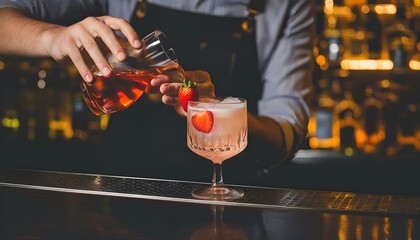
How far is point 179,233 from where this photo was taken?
1347 millimetres

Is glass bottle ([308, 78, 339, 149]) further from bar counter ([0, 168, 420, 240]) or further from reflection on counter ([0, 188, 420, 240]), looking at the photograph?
reflection on counter ([0, 188, 420, 240])

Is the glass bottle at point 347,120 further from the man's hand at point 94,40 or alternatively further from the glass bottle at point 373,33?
the man's hand at point 94,40

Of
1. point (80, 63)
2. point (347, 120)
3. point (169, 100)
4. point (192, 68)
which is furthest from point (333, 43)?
point (80, 63)

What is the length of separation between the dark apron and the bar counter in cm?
112

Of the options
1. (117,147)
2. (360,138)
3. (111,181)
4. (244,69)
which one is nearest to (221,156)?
(111,181)

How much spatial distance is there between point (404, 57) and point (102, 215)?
7.50 feet

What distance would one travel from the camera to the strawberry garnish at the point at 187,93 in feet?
5.70

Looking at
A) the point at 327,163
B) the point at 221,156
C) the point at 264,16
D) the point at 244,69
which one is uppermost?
the point at 264,16

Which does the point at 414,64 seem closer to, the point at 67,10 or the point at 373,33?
the point at 373,33

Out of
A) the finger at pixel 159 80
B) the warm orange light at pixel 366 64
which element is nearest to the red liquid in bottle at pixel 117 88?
the finger at pixel 159 80

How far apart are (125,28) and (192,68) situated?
1.21 m

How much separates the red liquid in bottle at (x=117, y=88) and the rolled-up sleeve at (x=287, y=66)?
3.47 ft

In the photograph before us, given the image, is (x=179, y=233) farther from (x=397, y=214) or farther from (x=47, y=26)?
(x=47, y=26)

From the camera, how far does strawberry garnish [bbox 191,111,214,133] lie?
1697 mm
